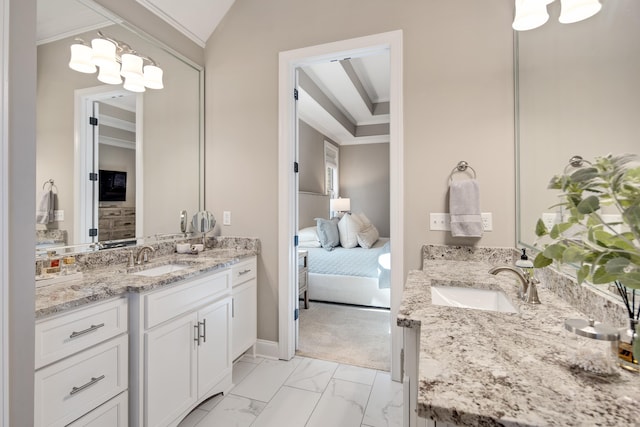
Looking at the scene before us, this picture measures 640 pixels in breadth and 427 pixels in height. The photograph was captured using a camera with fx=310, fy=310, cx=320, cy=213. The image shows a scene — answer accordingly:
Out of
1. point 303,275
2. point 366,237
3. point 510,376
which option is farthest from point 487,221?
point 366,237

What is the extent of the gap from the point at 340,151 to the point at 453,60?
16.0ft

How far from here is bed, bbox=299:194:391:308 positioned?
3.36 m

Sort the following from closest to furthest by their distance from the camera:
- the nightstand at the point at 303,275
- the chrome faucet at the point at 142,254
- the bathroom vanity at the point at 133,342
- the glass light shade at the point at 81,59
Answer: the bathroom vanity at the point at 133,342, the glass light shade at the point at 81,59, the chrome faucet at the point at 142,254, the nightstand at the point at 303,275

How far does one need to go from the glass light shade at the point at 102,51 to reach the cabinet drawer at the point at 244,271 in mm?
1462

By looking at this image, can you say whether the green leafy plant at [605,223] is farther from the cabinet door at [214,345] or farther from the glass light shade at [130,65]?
the glass light shade at [130,65]

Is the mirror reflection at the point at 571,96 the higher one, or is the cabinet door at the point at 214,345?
the mirror reflection at the point at 571,96

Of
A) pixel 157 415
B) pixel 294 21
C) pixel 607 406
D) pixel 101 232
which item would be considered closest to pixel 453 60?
pixel 294 21

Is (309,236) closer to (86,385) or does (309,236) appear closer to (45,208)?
(45,208)

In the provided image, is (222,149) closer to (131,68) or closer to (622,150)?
(131,68)

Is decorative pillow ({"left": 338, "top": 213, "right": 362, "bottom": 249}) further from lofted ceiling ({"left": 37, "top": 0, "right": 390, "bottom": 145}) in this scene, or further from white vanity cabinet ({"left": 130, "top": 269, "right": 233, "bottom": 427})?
white vanity cabinet ({"left": 130, "top": 269, "right": 233, "bottom": 427})

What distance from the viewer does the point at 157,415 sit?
1452 millimetres

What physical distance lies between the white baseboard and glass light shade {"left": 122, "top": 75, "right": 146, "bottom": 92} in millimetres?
2023
